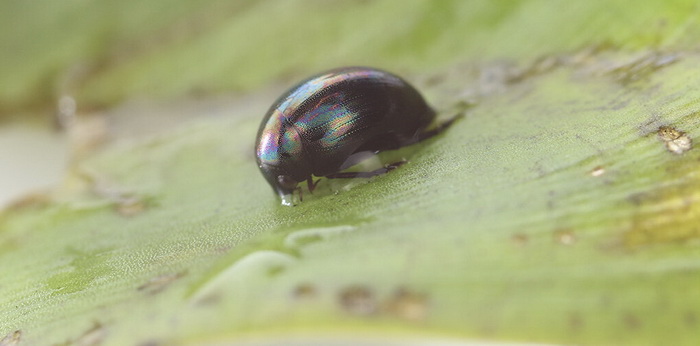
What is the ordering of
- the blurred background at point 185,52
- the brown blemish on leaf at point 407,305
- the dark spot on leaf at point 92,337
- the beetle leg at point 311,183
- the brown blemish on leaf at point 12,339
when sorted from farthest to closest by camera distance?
the blurred background at point 185,52 < the beetle leg at point 311,183 < the brown blemish on leaf at point 12,339 < the dark spot on leaf at point 92,337 < the brown blemish on leaf at point 407,305

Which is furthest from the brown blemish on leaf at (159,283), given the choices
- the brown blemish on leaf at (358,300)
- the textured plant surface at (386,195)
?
the brown blemish on leaf at (358,300)

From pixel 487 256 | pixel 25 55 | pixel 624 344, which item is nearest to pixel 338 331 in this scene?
pixel 487 256

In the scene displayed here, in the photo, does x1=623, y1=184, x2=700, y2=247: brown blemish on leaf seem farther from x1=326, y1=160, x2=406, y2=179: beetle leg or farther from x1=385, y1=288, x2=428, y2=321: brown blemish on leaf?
x1=326, y1=160, x2=406, y2=179: beetle leg

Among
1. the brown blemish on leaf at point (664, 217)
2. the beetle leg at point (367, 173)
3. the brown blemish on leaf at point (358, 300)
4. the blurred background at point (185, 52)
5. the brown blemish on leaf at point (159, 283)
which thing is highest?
the blurred background at point (185, 52)

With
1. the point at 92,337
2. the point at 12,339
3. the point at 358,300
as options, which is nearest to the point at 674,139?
the point at 358,300

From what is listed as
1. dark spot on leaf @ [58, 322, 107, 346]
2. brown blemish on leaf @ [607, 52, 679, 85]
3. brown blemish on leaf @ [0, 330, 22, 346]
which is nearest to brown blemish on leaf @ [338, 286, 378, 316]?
dark spot on leaf @ [58, 322, 107, 346]

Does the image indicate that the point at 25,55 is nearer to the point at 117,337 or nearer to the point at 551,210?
the point at 117,337

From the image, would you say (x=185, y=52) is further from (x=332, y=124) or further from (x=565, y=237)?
(x=565, y=237)

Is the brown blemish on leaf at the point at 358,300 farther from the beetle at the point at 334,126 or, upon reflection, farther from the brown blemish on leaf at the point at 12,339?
the brown blemish on leaf at the point at 12,339
